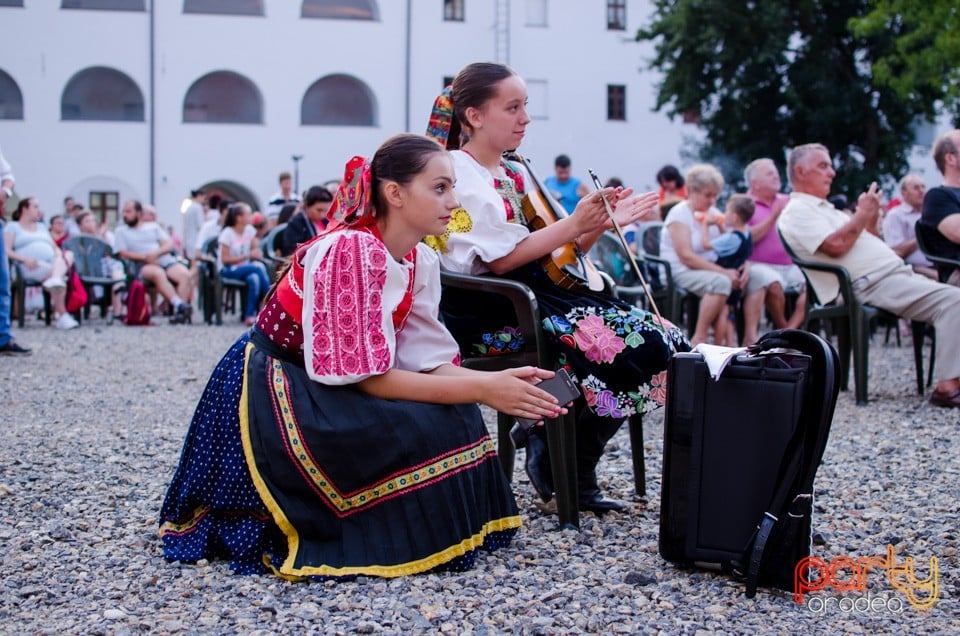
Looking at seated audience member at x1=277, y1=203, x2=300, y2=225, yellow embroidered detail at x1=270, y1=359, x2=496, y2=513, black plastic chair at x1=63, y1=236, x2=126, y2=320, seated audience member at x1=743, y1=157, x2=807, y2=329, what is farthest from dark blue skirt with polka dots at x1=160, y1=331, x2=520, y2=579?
black plastic chair at x1=63, y1=236, x2=126, y2=320

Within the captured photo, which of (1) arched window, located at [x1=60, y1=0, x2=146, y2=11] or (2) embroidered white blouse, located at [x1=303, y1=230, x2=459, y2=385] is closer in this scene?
(2) embroidered white blouse, located at [x1=303, y1=230, x2=459, y2=385]

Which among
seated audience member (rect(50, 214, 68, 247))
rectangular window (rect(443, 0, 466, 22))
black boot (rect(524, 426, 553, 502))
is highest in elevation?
rectangular window (rect(443, 0, 466, 22))

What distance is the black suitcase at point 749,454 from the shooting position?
9.38 feet

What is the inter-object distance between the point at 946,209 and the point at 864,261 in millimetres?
543

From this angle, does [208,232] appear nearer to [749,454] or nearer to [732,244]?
[732,244]

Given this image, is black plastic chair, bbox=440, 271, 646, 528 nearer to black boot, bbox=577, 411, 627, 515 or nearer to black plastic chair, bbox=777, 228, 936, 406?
black boot, bbox=577, 411, 627, 515

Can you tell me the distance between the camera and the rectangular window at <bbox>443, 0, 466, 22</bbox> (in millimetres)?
33344

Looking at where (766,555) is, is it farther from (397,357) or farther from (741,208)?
(741,208)

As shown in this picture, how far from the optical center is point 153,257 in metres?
14.1

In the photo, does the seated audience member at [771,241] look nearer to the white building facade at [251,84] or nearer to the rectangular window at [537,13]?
the white building facade at [251,84]

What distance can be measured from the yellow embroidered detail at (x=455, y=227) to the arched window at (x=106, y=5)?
98.8 feet

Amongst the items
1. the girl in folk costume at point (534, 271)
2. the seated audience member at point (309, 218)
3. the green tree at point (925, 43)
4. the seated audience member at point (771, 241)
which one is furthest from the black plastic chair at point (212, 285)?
the green tree at point (925, 43)

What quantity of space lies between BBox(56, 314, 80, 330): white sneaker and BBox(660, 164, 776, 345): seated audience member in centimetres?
730

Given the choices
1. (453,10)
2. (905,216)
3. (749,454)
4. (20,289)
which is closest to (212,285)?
(20,289)
